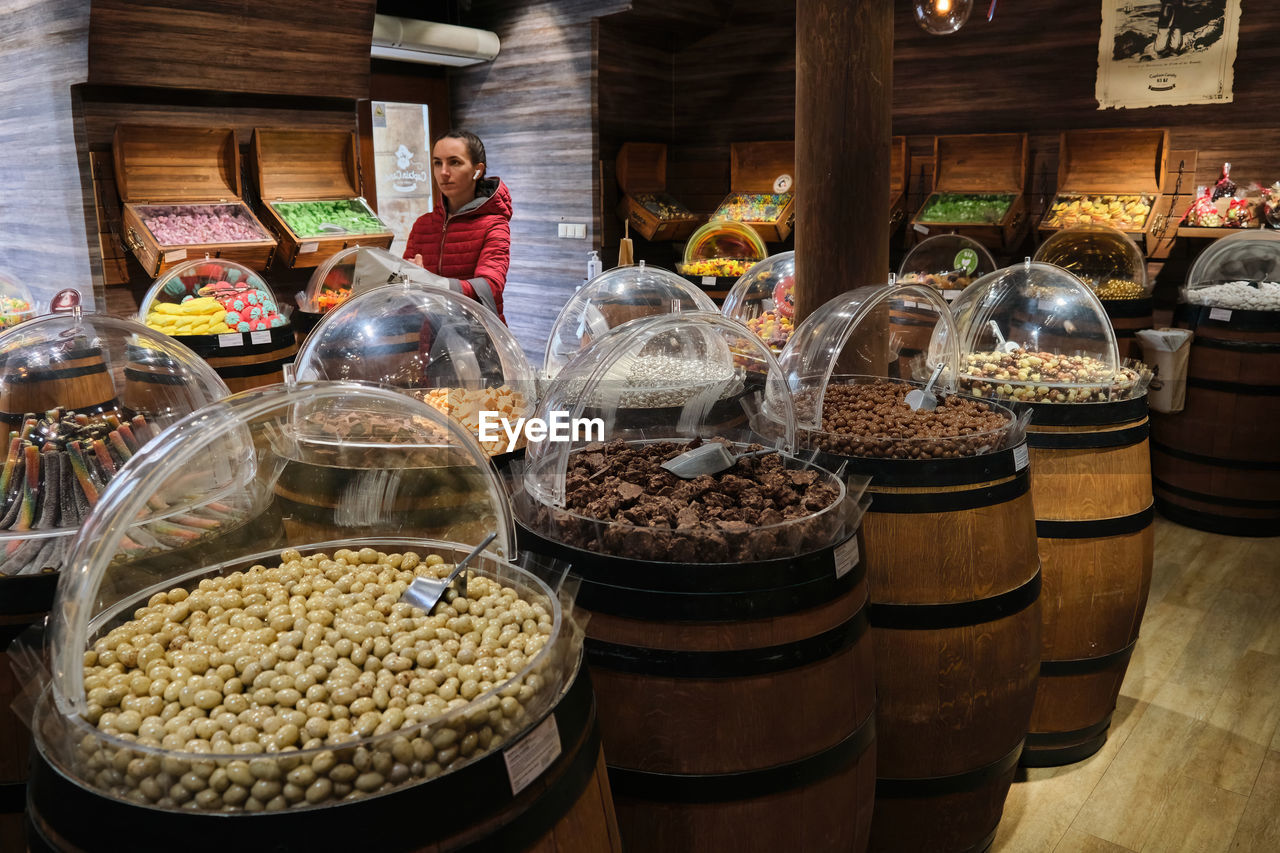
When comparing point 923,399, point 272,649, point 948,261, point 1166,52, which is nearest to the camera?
point 272,649

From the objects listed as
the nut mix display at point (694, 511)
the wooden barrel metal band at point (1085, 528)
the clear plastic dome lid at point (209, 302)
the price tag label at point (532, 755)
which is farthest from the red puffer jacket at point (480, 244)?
the price tag label at point (532, 755)

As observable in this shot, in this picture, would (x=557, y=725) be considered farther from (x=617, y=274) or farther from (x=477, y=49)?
(x=477, y=49)

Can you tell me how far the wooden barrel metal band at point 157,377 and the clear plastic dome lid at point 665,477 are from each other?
109 cm

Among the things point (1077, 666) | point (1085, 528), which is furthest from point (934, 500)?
point (1077, 666)

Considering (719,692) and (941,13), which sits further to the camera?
(941,13)

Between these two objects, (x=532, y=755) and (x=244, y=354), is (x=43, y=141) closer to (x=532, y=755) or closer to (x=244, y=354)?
(x=244, y=354)

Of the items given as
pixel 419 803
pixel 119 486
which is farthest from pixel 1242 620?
pixel 119 486

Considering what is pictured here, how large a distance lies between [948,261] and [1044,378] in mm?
3389

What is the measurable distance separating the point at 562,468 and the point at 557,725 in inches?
29.1

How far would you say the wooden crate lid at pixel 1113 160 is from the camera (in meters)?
6.09

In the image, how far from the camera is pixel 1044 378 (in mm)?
3062

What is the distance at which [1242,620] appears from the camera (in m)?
3.90

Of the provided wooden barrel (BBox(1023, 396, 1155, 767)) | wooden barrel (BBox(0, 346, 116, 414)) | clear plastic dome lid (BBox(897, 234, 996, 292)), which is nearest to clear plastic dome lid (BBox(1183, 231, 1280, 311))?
clear plastic dome lid (BBox(897, 234, 996, 292))

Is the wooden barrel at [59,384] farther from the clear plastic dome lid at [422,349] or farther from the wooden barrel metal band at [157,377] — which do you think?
the clear plastic dome lid at [422,349]
